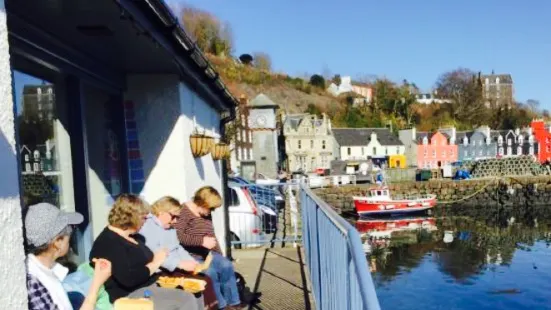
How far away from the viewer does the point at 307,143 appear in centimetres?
5741

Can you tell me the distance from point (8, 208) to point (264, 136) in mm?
42085

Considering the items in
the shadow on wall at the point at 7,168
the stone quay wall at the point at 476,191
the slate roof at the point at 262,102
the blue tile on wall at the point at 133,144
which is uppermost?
the slate roof at the point at 262,102

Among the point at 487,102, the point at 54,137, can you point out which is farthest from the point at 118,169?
the point at 487,102

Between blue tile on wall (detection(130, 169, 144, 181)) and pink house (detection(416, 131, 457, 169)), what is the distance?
59870 mm

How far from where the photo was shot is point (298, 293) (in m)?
5.89

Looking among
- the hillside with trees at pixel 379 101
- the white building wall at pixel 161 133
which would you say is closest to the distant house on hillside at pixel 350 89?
the hillside with trees at pixel 379 101

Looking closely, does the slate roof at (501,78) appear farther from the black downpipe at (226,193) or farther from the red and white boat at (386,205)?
the black downpipe at (226,193)

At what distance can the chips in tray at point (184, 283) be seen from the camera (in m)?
3.65

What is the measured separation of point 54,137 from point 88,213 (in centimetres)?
71

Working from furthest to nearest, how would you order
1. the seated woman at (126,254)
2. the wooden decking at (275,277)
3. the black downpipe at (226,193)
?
the black downpipe at (226,193) < the wooden decking at (275,277) < the seated woman at (126,254)

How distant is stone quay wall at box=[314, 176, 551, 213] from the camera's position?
41.0 metres

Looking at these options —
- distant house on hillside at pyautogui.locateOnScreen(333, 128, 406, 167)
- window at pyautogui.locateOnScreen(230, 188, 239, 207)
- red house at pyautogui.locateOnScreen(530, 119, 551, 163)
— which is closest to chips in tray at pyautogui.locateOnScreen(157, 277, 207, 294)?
window at pyautogui.locateOnScreen(230, 188, 239, 207)

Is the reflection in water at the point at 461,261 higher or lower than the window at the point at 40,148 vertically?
lower

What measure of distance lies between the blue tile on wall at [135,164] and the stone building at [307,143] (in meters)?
51.1
